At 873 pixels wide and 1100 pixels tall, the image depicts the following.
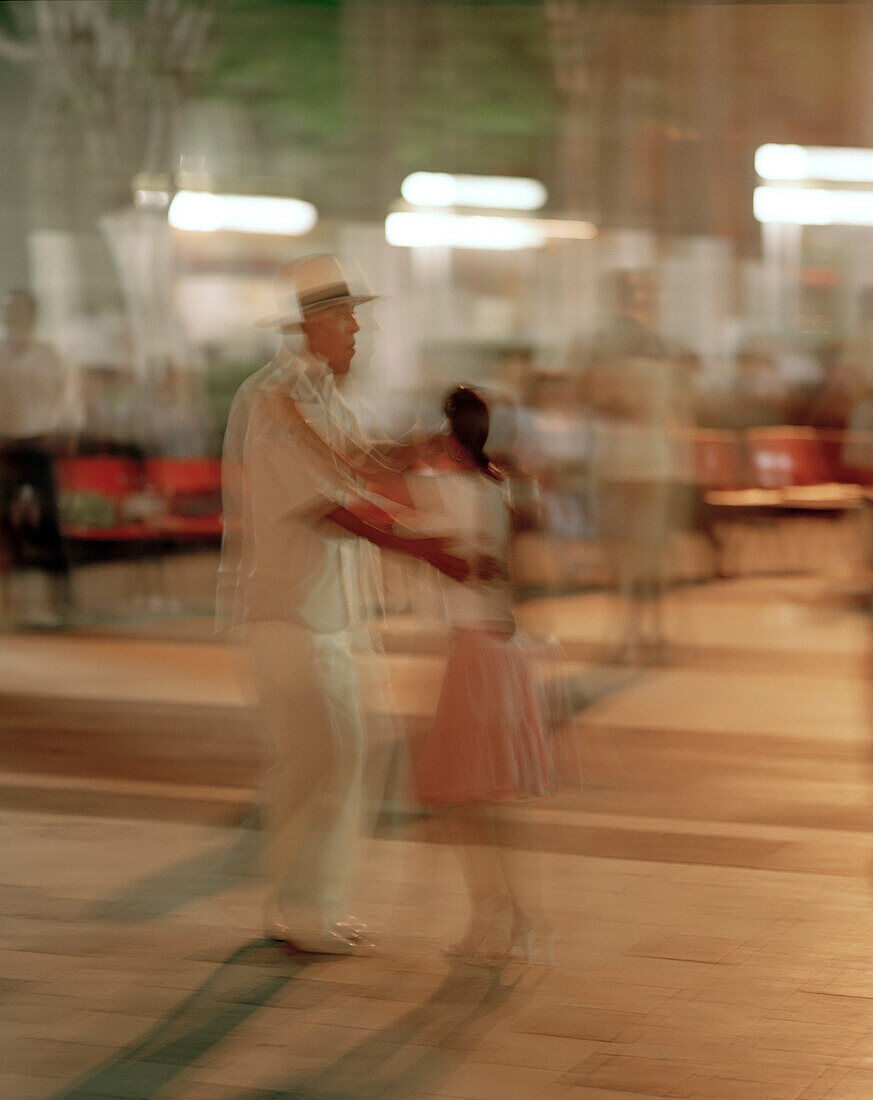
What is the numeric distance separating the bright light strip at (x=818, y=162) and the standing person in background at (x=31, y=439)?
6.90 metres

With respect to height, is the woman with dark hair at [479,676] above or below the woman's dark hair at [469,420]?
below

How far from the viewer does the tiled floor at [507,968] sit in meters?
4.13

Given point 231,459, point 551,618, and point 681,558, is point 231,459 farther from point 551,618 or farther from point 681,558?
point 681,558

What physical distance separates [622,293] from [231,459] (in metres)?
5.09

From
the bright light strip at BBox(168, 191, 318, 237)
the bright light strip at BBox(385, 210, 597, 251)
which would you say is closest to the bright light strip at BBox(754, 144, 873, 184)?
the bright light strip at BBox(385, 210, 597, 251)

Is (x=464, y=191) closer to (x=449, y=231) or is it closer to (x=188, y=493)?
(x=449, y=231)

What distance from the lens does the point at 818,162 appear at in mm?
16141

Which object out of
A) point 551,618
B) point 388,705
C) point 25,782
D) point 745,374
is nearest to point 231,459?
point 388,705

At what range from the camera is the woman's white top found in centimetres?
469

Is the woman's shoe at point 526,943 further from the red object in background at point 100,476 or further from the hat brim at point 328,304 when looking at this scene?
the red object in background at point 100,476

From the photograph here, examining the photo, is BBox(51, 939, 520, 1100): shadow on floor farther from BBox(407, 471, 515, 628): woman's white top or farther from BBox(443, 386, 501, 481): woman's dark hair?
BBox(443, 386, 501, 481): woman's dark hair

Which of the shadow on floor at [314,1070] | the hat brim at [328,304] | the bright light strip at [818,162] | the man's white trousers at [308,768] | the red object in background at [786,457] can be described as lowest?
the shadow on floor at [314,1070]

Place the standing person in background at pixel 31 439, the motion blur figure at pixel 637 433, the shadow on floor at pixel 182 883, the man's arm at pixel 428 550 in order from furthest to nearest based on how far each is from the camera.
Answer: the standing person in background at pixel 31 439 → the motion blur figure at pixel 637 433 → the shadow on floor at pixel 182 883 → the man's arm at pixel 428 550

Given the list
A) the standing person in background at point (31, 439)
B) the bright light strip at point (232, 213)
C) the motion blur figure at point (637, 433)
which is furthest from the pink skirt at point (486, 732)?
the bright light strip at point (232, 213)
